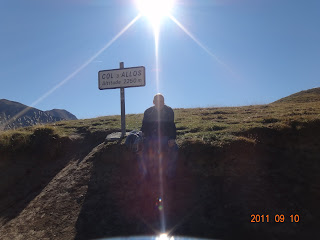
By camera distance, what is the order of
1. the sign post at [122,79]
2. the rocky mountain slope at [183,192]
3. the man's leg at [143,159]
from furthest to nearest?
the sign post at [122,79] < the man's leg at [143,159] < the rocky mountain slope at [183,192]

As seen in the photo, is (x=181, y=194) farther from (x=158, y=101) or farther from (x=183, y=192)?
(x=158, y=101)

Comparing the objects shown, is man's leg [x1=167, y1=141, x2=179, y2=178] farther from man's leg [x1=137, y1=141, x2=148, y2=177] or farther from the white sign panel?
the white sign panel

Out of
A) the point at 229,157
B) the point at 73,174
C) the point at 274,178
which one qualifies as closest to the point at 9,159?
the point at 73,174

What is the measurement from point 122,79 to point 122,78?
0.10 ft

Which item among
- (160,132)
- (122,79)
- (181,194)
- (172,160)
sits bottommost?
(181,194)

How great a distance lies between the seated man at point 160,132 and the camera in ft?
18.4

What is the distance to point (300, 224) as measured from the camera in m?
4.20

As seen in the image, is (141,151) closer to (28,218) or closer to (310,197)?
(28,218)

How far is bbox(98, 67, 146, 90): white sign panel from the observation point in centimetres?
803

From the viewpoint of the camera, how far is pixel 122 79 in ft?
27.2
